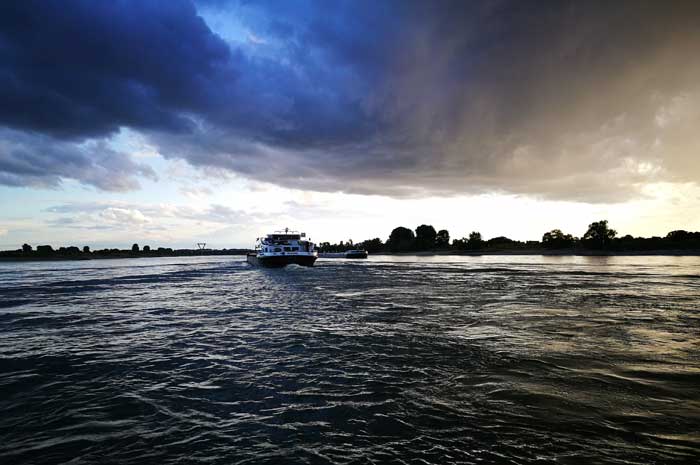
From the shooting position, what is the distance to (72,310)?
23.0 m

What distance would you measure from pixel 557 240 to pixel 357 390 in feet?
602

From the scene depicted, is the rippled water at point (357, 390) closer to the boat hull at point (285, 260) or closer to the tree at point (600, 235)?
the boat hull at point (285, 260)

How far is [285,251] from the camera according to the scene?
85062mm

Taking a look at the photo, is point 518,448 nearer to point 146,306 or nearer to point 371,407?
point 371,407

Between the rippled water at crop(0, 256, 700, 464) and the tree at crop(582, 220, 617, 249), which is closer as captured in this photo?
the rippled water at crop(0, 256, 700, 464)

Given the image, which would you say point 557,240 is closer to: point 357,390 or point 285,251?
point 285,251

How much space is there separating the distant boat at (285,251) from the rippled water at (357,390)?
60.9 meters

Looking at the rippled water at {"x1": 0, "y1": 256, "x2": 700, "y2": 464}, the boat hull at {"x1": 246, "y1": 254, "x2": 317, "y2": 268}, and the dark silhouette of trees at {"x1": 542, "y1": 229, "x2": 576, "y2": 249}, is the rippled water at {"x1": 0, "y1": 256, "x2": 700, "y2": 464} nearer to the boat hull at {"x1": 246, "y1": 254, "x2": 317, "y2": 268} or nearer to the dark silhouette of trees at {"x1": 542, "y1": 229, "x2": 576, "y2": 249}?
the boat hull at {"x1": 246, "y1": 254, "x2": 317, "y2": 268}

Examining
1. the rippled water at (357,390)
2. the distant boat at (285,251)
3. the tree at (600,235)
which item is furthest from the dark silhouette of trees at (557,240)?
the rippled water at (357,390)

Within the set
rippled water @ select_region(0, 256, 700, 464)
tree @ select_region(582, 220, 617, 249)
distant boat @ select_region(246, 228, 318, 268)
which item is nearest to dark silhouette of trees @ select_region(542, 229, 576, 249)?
tree @ select_region(582, 220, 617, 249)

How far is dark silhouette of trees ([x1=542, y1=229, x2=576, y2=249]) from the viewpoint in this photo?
536 feet

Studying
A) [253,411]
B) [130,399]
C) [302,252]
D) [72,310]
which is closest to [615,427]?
[253,411]

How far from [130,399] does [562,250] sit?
17316 cm

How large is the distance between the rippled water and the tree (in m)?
150
